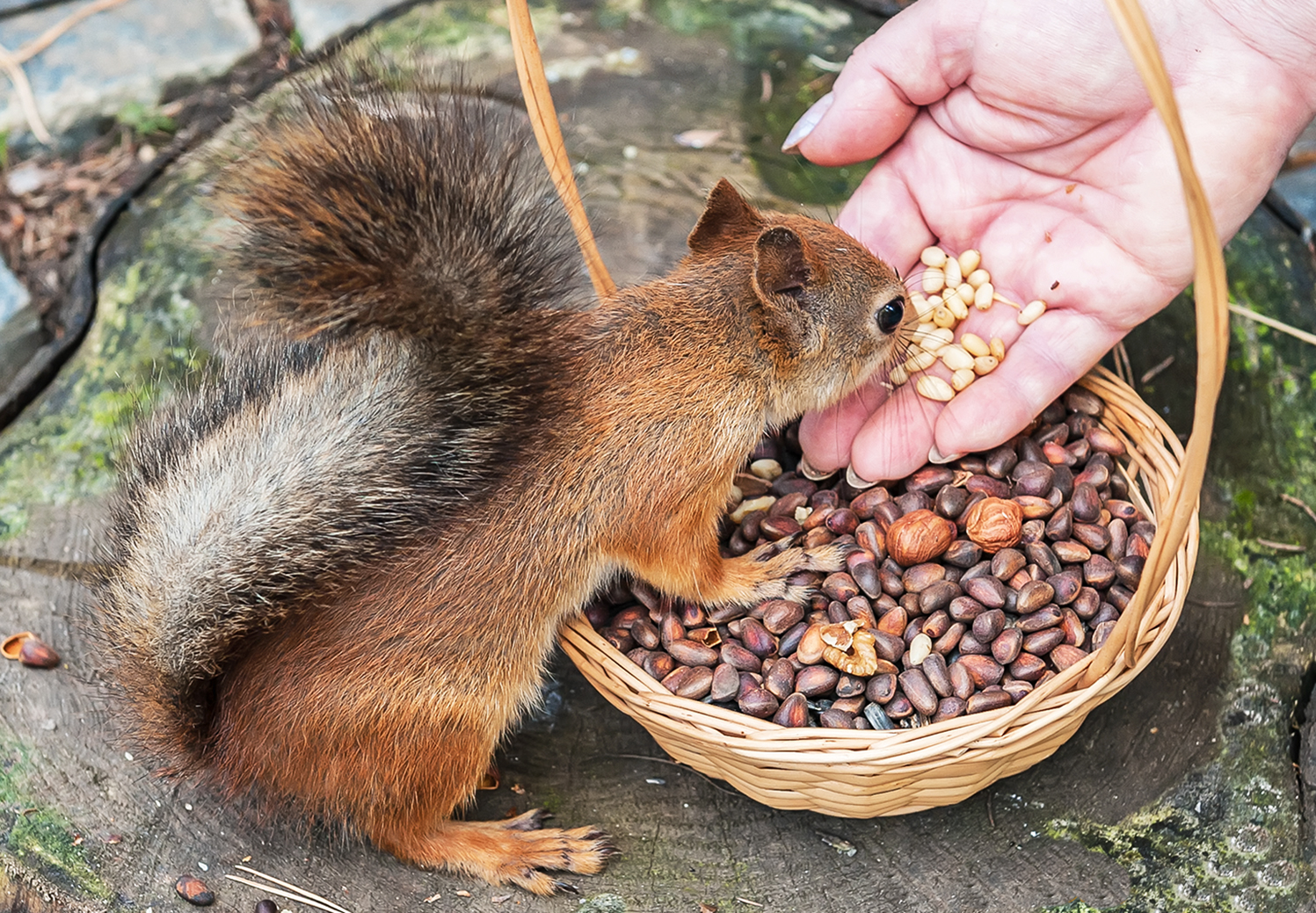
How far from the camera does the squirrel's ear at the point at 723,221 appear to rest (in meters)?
2.26

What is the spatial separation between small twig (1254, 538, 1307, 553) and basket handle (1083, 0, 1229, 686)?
0.92m

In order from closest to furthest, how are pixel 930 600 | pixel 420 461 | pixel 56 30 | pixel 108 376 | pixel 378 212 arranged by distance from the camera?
1. pixel 378 212
2. pixel 420 461
3. pixel 930 600
4. pixel 108 376
5. pixel 56 30

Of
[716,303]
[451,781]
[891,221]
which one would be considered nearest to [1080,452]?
[891,221]

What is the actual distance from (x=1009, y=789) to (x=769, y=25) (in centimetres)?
256

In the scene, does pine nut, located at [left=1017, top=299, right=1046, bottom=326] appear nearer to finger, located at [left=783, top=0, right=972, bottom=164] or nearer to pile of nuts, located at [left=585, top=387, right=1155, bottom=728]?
pile of nuts, located at [left=585, top=387, right=1155, bottom=728]

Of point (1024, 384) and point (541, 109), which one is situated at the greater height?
point (541, 109)

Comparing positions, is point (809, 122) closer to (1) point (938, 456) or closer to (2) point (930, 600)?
(1) point (938, 456)

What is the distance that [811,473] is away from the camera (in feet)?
8.08

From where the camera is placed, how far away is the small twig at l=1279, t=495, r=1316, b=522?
97.3 inches

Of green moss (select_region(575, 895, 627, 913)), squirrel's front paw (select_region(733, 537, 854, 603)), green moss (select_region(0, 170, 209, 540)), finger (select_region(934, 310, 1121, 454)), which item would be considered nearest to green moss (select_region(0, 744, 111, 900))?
green moss (select_region(0, 170, 209, 540))

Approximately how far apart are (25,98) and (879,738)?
364 centimetres

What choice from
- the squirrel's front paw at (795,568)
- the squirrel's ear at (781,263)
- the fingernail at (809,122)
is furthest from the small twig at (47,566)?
the fingernail at (809,122)

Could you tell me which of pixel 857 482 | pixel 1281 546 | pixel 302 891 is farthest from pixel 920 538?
Answer: pixel 302 891

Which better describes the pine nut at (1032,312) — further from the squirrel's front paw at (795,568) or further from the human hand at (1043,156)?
the squirrel's front paw at (795,568)
